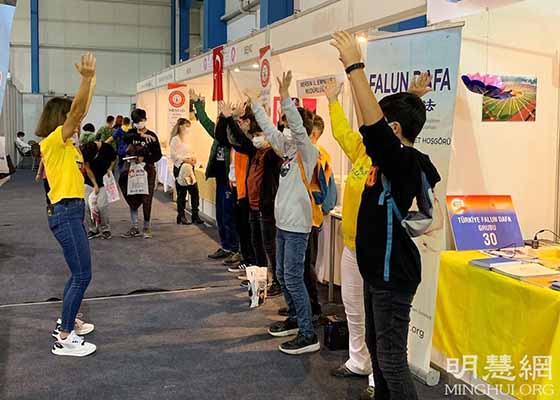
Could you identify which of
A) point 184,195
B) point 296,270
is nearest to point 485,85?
point 296,270

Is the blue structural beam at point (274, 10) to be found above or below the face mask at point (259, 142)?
above

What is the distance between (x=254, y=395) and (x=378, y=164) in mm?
1461

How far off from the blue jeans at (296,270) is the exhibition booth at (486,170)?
59 cm

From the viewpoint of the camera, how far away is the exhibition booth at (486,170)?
248 centimetres

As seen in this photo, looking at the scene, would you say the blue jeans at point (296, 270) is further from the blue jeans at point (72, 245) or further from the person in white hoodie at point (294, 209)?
the blue jeans at point (72, 245)

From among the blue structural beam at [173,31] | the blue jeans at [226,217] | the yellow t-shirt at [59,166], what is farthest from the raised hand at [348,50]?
the blue structural beam at [173,31]

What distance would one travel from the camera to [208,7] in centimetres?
1095

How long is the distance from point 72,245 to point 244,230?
2.00 m

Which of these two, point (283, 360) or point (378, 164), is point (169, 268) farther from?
point (378, 164)

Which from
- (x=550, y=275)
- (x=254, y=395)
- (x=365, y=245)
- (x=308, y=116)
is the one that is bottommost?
(x=254, y=395)

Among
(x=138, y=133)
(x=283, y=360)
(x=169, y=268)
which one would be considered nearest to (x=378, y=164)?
(x=283, y=360)

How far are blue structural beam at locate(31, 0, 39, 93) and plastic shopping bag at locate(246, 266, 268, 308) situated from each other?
1514 cm

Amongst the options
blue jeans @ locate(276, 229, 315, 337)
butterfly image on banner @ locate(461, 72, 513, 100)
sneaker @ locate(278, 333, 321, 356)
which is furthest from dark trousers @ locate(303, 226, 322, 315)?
butterfly image on banner @ locate(461, 72, 513, 100)

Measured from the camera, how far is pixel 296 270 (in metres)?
3.17
